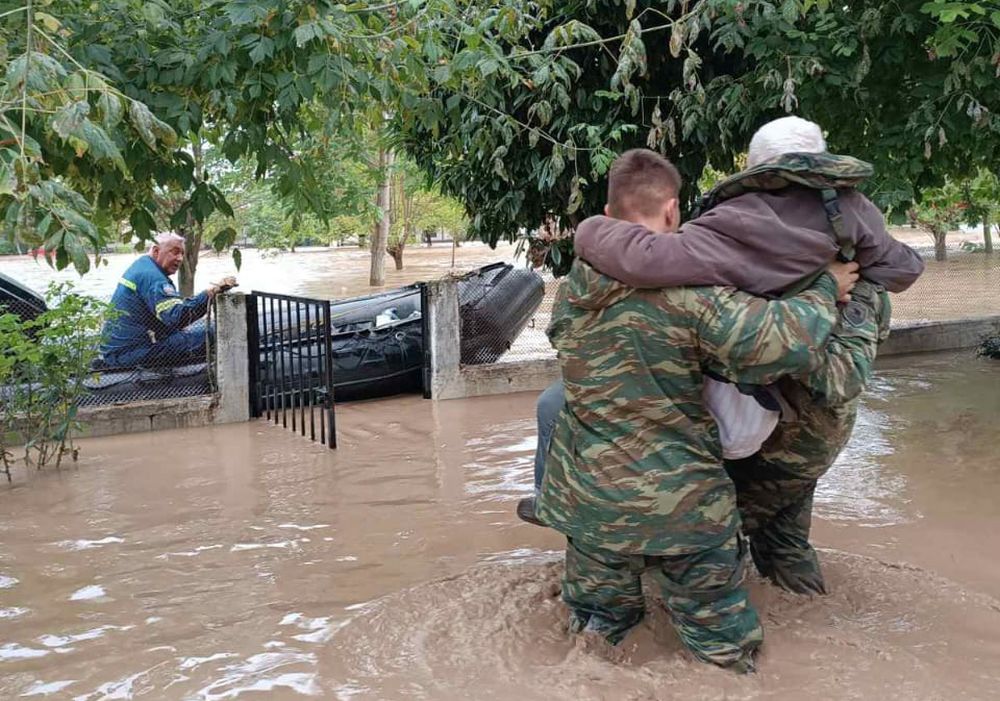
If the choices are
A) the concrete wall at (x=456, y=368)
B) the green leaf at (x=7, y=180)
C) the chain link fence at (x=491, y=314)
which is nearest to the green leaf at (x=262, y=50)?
the green leaf at (x=7, y=180)

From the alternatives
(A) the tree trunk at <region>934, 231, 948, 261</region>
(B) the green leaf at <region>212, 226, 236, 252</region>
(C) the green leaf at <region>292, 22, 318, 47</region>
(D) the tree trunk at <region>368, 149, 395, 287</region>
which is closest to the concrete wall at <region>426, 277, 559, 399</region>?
(B) the green leaf at <region>212, 226, 236, 252</region>

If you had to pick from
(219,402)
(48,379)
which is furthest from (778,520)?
(219,402)

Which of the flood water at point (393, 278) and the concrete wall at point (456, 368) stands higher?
the flood water at point (393, 278)

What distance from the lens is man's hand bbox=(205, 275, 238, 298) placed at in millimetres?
7938

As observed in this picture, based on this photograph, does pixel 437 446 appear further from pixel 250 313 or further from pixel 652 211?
pixel 652 211

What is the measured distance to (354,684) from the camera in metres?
3.47

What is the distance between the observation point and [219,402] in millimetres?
8289

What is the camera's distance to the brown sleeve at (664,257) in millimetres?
2881

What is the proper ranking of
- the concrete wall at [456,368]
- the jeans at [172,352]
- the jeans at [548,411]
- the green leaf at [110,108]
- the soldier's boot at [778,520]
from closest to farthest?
1. the green leaf at [110,108]
2. the soldier's boot at [778,520]
3. the jeans at [548,411]
4. the jeans at [172,352]
5. the concrete wall at [456,368]

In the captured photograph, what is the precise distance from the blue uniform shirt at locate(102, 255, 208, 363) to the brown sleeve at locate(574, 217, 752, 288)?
18.9 feet

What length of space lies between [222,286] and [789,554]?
18.0ft

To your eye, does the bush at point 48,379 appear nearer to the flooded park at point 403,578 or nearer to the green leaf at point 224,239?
the flooded park at point 403,578

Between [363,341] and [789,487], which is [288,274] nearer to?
[363,341]

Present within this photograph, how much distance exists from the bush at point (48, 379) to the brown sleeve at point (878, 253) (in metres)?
5.29
